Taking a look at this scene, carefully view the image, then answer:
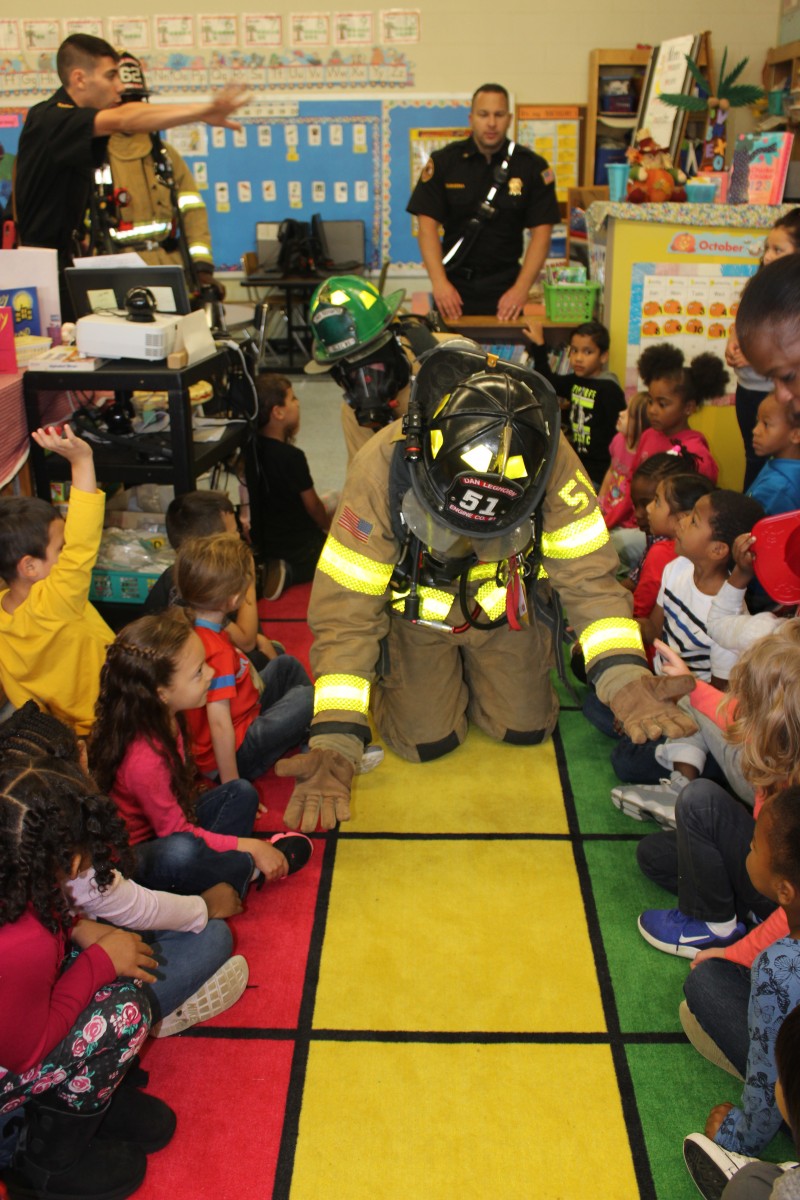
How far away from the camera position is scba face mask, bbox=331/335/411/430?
3674 millimetres

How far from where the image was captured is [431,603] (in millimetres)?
2939

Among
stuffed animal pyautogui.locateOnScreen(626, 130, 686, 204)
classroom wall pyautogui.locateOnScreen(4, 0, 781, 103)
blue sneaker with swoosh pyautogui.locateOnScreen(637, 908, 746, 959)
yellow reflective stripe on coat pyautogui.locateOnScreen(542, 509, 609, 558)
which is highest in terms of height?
classroom wall pyautogui.locateOnScreen(4, 0, 781, 103)

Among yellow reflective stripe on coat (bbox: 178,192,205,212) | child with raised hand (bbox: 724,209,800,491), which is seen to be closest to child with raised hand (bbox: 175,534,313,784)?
child with raised hand (bbox: 724,209,800,491)

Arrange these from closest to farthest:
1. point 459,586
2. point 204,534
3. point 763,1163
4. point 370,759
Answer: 1. point 763,1163
2. point 459,586
3. point 370,759
4. point 204,534

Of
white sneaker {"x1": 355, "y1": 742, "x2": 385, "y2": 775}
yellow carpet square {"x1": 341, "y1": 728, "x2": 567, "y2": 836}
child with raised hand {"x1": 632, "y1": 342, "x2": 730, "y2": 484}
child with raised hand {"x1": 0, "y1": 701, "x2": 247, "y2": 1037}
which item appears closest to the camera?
child with raised hand {"x1": 0, "y1": 701, "x2": 247, "y2": 1037}

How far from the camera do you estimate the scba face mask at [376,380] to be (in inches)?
145

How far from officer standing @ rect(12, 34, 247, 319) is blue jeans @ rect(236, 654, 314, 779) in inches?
85.4

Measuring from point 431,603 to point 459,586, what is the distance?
0.12m

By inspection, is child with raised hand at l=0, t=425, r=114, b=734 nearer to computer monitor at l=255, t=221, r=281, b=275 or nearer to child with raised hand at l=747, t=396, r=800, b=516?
child with raised hand at l=747, t=396, r=800, b=516

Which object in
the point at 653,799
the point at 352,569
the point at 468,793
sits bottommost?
the point at 468,793

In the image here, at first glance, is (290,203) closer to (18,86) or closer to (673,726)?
(18,86)

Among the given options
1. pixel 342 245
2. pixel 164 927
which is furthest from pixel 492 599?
pixel 342 245

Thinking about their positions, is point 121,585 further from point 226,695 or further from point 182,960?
point 182,960

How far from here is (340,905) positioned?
2.58 m
